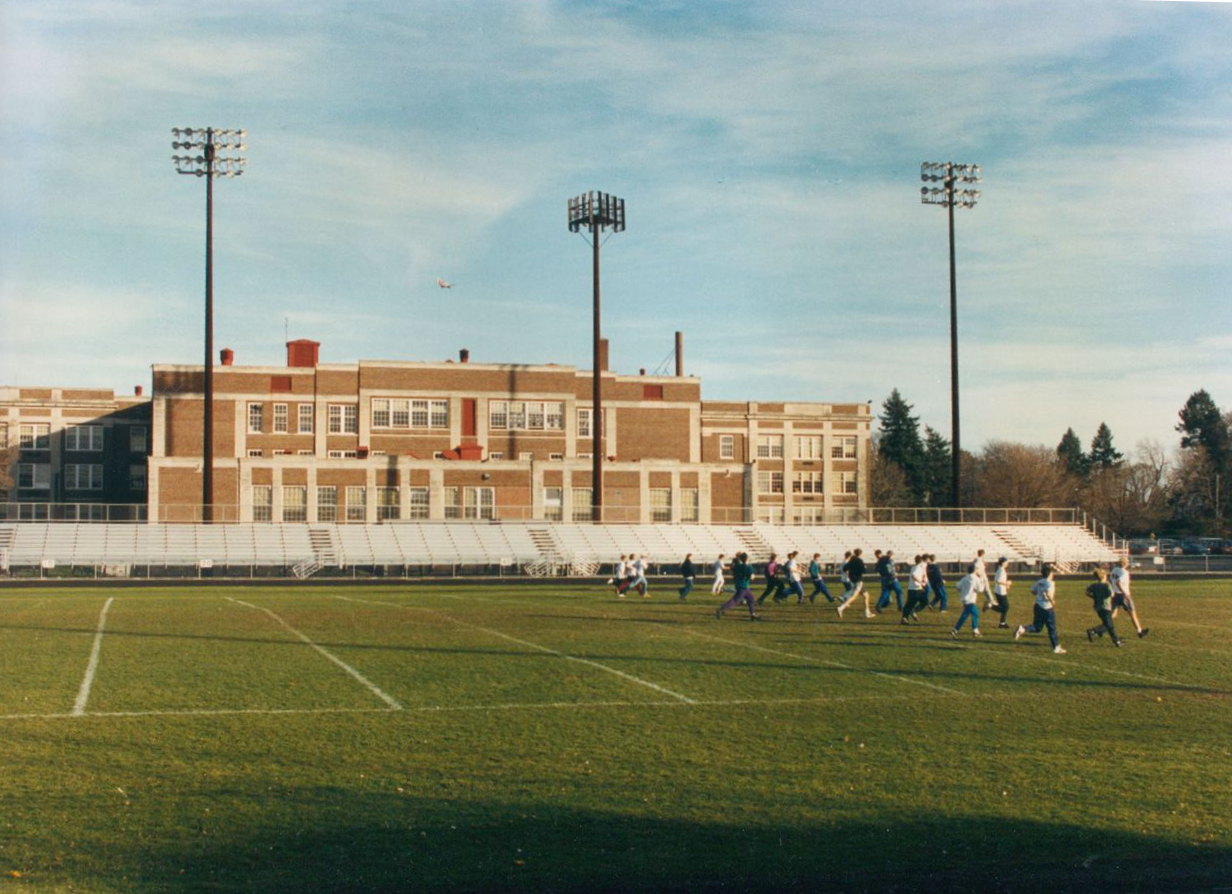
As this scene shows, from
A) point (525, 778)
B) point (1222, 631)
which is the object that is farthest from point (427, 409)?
point (525, 778)

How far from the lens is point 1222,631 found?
88.2ft

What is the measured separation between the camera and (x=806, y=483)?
10288 centimetres

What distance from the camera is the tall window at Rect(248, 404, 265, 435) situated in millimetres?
74625

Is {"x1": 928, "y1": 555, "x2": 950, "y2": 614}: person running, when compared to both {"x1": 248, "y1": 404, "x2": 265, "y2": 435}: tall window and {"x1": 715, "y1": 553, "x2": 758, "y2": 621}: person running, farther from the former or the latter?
{"x1": 248, "y1": 404, "x2": 265, "y2": 435}: tall window

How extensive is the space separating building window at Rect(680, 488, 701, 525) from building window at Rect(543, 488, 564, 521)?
7.45 meters

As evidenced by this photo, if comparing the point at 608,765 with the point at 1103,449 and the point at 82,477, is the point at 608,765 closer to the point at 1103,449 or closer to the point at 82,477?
the point at 82,477

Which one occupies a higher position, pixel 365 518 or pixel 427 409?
pixel 427 409

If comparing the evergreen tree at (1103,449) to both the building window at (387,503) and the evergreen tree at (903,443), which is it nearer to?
the evergreen tree at (903,443)

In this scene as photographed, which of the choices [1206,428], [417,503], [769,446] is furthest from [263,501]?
[1206,428]

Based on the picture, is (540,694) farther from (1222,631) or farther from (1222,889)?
(1222,631)

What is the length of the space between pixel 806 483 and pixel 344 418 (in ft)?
140

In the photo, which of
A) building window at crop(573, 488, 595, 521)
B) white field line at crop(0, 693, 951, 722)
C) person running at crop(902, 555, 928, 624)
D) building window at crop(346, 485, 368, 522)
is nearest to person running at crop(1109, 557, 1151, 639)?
person running at crop(902, 555, 928, 624)

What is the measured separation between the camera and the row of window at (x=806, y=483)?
102500 millimetres

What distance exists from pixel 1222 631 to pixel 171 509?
52304mm
